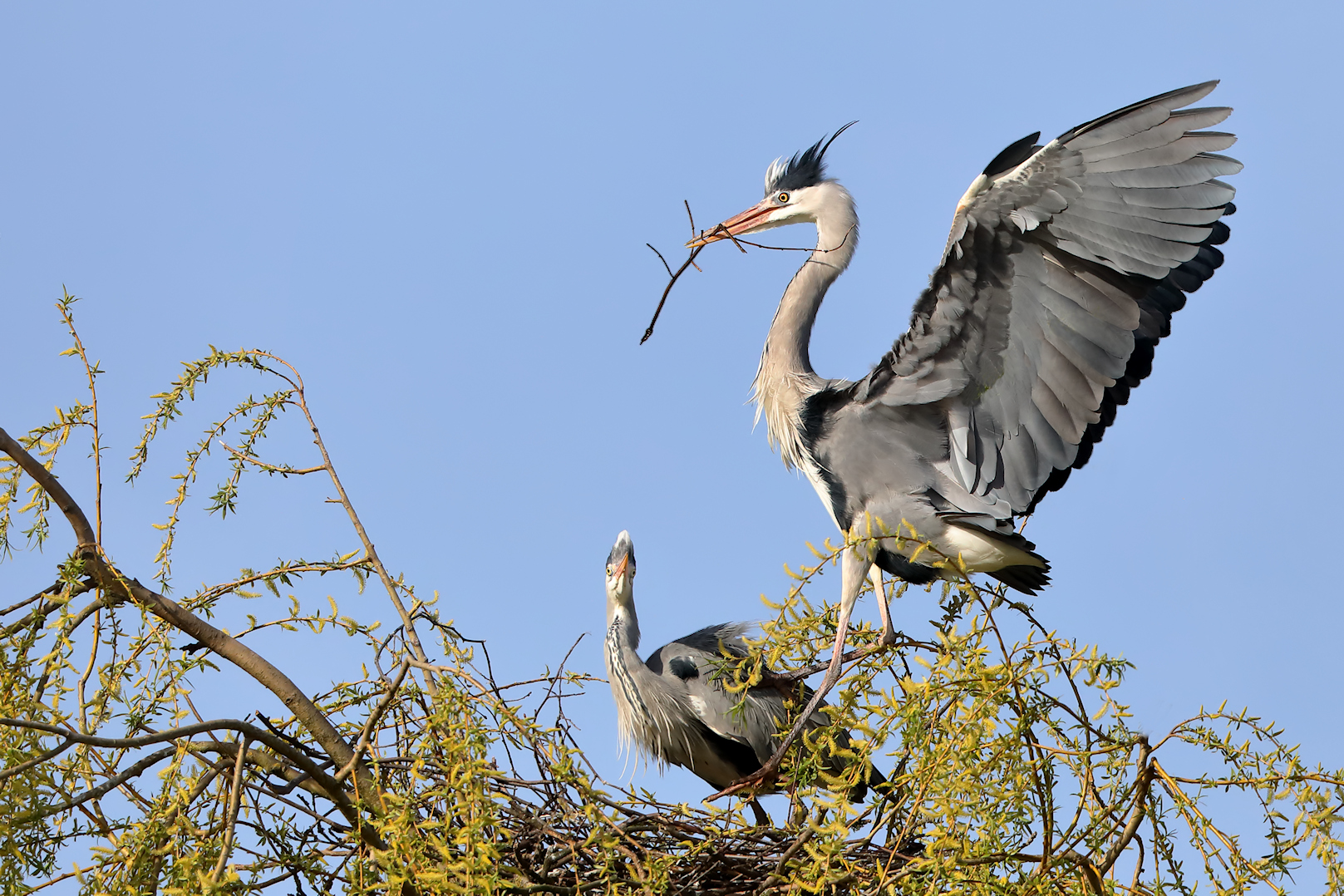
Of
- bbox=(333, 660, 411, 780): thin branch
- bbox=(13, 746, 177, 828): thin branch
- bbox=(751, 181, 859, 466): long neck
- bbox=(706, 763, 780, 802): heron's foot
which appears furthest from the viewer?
bbox=(751, 181, 859, 466): long neck

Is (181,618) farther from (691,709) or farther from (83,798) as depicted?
(691,709)

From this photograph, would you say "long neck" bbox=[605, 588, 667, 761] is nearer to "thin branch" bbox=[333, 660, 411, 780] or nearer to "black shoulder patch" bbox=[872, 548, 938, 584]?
"black shoulder patch" bbox=[872, 548, 938, 584]

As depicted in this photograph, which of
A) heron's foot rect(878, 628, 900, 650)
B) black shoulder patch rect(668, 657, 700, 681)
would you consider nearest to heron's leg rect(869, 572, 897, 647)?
heron's foot rect(878, 628, 900, 650)

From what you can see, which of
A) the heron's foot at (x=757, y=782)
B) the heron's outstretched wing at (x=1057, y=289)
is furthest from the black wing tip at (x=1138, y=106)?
the heron's foot at (x=757, y=782)

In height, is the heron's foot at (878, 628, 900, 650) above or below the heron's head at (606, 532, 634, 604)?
below

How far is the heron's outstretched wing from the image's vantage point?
10.3 ft

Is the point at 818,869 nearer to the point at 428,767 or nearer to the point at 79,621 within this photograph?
the point at 428,767

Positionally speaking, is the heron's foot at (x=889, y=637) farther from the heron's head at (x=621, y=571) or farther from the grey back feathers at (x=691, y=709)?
the heron's head at (x=621, y=571)

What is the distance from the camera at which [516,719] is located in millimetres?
1837

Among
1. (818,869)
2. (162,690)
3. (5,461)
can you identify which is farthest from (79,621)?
(818,869)

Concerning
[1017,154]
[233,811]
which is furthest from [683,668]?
[233,811]

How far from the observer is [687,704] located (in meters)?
4.24

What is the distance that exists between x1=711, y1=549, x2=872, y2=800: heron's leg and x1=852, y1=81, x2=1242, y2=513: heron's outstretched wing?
15.9 inches

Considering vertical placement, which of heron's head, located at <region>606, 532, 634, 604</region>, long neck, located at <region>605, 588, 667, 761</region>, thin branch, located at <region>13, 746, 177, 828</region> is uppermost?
heron's head, located at <region>606, 532, 634, 604</region>
